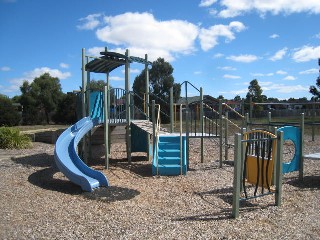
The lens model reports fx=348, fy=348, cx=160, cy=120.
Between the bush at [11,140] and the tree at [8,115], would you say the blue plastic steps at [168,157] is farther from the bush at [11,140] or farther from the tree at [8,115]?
the tree at [8,115]

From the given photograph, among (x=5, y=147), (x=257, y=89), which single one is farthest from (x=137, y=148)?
(x=257, y=89)

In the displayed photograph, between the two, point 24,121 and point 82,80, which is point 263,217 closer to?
point 82,80

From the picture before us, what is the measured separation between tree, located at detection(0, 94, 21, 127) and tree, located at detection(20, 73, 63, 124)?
657cm

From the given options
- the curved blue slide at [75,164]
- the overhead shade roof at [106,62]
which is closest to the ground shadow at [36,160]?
the curved blue slide at [75,164]

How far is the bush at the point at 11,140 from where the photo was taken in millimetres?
13703

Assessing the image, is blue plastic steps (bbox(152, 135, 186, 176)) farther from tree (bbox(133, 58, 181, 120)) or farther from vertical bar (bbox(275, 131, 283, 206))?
tree (bbox(133, 58, 181, 120))

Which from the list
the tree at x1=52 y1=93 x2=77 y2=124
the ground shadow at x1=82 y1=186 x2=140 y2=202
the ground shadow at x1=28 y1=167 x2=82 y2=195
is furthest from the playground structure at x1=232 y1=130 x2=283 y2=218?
the tree at x1=52 y1=93 x2=77 y2=124

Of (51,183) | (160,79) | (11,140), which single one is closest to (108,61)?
(51,183)

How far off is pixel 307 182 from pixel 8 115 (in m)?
29.7

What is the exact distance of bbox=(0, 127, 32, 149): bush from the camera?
13703 mm

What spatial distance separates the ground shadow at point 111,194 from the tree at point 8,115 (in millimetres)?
27278

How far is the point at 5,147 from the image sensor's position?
13672mm

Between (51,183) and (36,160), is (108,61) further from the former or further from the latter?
(51,183)

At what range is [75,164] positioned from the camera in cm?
809
